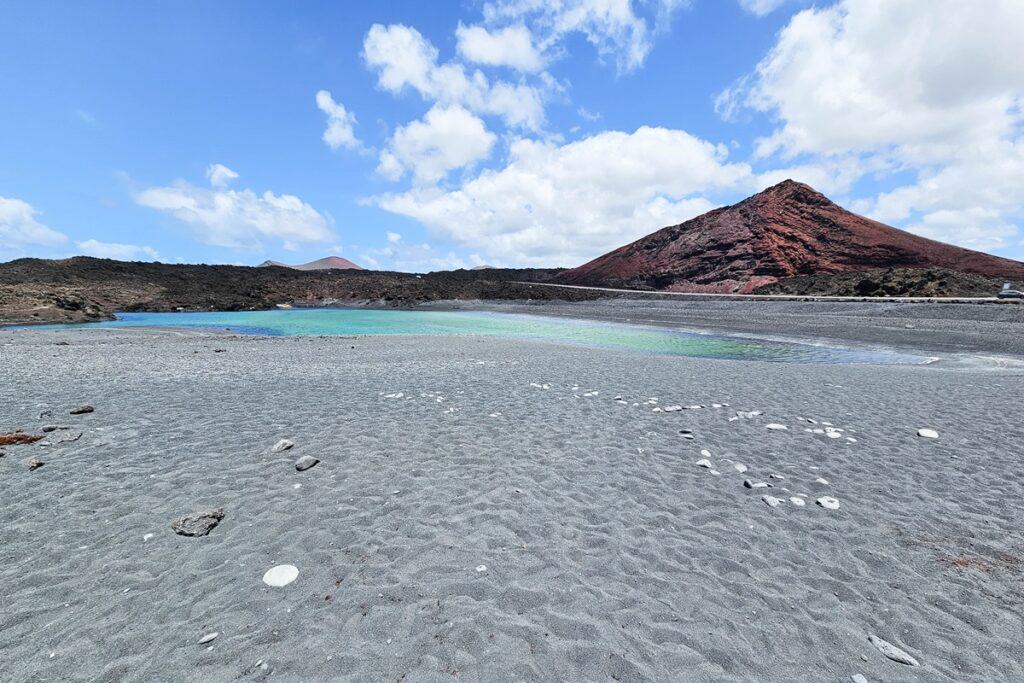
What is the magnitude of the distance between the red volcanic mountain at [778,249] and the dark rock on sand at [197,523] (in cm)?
7931

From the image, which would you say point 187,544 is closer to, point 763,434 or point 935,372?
point 763,434

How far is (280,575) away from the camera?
4266 millimetres

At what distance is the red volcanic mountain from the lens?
65688 millimetres

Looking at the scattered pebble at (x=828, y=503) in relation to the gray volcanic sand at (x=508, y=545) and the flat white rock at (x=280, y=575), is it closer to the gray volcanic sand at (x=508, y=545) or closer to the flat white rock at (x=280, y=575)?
the gray volcanic sand at (x=508, y=545)

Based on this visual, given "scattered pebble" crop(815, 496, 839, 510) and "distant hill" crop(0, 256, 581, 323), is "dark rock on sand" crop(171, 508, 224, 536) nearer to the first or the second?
"scattered pebble" crop(815, 496, 839, 510)

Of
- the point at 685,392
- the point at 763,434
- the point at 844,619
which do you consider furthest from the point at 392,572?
the point at 685,392

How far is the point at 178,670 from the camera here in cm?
314

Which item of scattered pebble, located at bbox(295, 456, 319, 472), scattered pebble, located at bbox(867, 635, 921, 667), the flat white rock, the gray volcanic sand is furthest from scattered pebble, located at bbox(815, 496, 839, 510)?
scattered pebble, located at bbox(295, 456, 319, 472)

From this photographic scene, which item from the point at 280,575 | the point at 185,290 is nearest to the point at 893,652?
the point at 280,575

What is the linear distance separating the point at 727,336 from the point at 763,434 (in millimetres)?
24241

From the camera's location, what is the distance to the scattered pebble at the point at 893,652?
131 inches

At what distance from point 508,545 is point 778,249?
281ft

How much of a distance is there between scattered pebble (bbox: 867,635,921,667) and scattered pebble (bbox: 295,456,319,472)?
23.6 feet

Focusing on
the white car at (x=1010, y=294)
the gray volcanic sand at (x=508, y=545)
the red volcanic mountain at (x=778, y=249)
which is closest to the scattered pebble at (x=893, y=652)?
the gray volcanic sand at (x=508, y=545)
